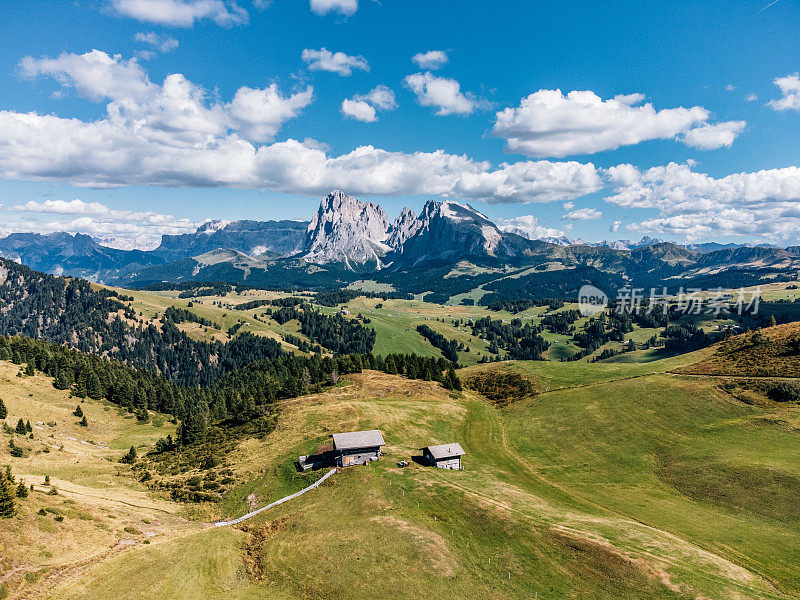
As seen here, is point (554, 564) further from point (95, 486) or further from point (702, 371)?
point (702, 371)

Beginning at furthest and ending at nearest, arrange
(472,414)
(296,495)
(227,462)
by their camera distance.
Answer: (472,414)
(227,462)
(296,495)

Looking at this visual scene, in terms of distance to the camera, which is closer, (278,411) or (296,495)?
(296,495)

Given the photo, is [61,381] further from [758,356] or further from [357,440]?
[758,356]

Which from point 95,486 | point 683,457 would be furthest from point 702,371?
point 95,486

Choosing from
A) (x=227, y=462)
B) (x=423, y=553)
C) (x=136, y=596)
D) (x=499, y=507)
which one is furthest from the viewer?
(x=227, y=462)

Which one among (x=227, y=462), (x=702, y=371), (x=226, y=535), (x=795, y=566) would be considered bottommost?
(x=227, y=462)

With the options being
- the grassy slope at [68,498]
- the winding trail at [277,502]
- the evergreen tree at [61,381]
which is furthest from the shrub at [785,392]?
the evergreen tree at [61,381]
